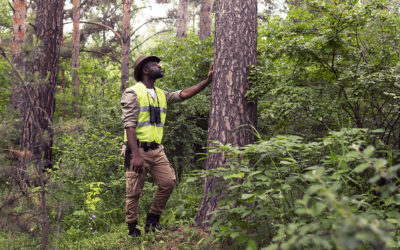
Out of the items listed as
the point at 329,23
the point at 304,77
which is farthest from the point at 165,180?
the point at 329,23

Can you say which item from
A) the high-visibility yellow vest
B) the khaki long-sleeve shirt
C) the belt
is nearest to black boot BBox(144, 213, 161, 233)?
the belt

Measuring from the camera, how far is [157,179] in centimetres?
470

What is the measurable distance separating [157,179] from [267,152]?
7.73ft

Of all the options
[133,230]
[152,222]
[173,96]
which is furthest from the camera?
[173,96]

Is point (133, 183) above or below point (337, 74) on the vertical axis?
below

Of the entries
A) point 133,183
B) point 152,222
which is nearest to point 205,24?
point 133,183

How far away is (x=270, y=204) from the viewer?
289 cm

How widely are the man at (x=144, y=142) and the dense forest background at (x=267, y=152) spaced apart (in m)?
0.34

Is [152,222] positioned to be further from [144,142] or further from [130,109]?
[130,109]

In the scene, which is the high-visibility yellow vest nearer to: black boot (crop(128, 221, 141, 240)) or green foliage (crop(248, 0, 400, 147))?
black boot (crop(128, 221, 141, 240))

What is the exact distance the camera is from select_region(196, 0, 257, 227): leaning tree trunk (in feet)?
14.0

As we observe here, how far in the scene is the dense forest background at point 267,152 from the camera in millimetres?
2352

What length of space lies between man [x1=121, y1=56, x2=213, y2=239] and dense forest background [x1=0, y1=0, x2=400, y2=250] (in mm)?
343

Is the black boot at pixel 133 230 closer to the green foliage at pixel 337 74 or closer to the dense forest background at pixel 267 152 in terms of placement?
the dense forest background at pixel 267 152
